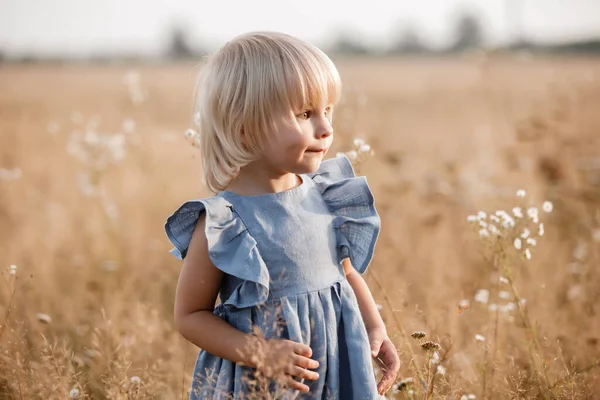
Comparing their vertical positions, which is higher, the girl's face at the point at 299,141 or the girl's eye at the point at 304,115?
the girl's eye at the point at 304,115

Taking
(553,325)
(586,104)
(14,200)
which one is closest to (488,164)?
(553,325)

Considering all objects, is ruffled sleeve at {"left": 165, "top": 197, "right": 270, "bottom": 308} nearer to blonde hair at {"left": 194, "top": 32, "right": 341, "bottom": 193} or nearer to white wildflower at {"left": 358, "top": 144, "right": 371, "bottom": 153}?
blonde hair at {"left": 194, "top": 32, "right": 341, "bottom": 193}

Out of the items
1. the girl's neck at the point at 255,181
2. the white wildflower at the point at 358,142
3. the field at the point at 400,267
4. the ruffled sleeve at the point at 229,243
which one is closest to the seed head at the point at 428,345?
the field at the point at 400,267

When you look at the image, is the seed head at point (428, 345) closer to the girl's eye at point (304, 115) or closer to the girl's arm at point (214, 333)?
the girl's arm at point (214, 333)

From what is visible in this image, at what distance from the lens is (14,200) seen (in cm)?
608

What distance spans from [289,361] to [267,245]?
1.03 ft

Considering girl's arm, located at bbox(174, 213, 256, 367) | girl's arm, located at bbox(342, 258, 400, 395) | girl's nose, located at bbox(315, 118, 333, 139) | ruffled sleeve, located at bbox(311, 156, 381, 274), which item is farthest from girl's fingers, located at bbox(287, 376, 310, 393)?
girl's nose, located at bbox(315, 118, 333, 139)

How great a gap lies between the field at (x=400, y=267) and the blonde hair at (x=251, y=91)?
58cm

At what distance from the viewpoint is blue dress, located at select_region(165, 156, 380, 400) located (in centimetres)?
194

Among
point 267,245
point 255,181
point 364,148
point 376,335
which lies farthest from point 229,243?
point 364,148

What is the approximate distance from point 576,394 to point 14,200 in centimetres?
502

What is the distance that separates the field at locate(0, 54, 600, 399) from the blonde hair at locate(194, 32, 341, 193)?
0.58 m

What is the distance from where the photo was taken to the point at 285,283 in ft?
6.53

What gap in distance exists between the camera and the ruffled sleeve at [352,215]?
2.15 metres
